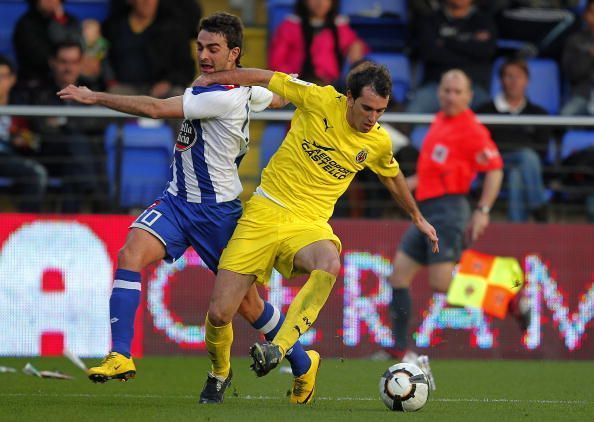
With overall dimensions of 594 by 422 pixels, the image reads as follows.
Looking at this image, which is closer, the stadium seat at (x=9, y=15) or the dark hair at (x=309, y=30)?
the dark hair at (x=309, y=30)

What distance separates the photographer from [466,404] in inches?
316

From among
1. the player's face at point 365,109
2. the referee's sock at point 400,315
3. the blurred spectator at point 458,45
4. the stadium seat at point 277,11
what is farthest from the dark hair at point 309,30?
the player's face at point 365,109

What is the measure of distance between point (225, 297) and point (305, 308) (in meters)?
0.57

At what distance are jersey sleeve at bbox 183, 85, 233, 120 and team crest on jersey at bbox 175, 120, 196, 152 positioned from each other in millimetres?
183

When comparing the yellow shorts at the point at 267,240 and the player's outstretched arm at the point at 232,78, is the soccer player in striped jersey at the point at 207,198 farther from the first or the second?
the yellow shorts at the point at 267,240

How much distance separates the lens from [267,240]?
7.82m

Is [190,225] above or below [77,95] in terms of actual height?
below

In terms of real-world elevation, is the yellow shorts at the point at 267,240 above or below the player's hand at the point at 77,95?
below

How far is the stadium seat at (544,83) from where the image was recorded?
14305mm

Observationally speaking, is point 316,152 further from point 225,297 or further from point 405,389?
point 405,389

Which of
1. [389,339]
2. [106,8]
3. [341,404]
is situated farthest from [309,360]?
[106,8]

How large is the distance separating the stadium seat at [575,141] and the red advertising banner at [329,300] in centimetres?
111

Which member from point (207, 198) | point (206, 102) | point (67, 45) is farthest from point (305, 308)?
point (67, 45)

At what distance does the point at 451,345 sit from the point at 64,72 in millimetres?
4801
